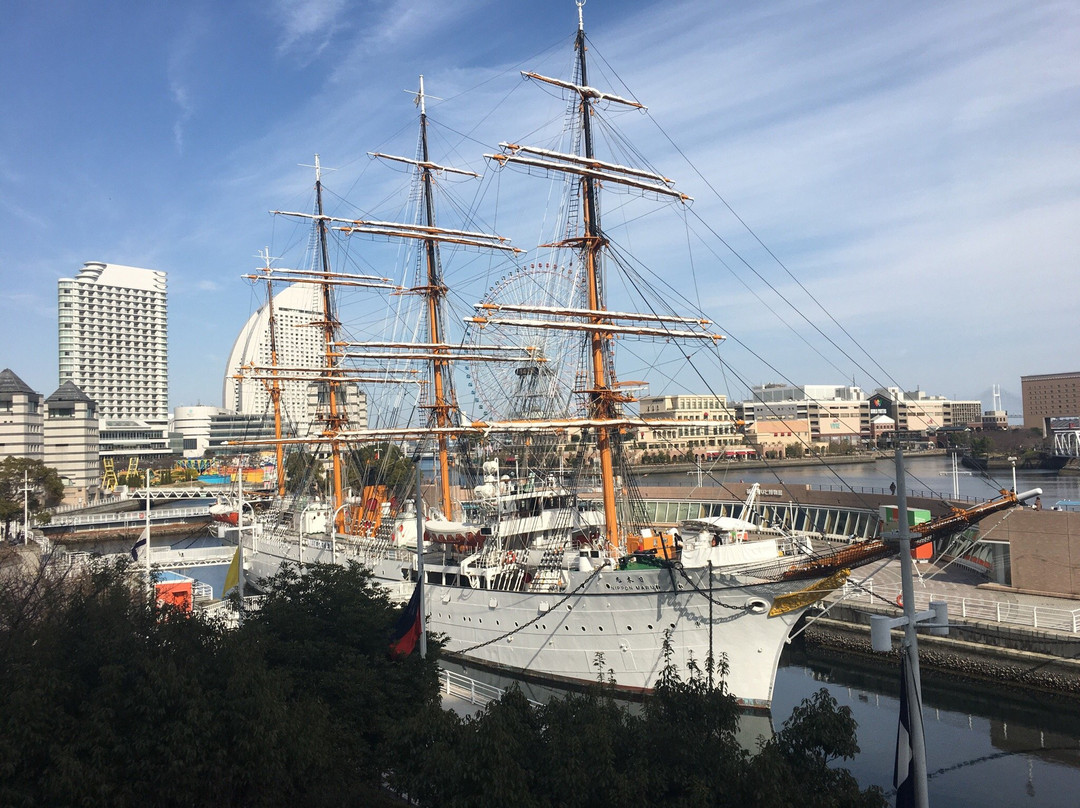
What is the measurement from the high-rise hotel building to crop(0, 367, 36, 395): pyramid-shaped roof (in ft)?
219

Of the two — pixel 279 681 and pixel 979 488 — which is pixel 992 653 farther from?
pixel 979 488

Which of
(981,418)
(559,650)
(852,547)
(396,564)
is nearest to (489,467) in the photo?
(396,564)

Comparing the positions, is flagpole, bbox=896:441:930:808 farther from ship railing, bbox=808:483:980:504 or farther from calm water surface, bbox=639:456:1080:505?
calm water surface, bbox=639:456:1080:505

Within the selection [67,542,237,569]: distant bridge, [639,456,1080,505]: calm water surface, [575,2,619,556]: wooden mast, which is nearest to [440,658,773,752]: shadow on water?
[575,2,619,556]: wooden mast

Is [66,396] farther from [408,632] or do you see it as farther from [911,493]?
[408,632]

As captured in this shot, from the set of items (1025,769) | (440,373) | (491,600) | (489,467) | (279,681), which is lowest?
(1025,769)

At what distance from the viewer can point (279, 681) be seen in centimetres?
971

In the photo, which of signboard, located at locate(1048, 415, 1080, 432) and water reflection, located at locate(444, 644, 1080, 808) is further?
signboard, located at locate(1048, 415, 1080, 432)

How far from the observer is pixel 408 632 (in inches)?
536

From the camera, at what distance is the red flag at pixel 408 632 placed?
44.1ft

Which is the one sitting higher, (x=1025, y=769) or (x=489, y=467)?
(x=489, y=467)

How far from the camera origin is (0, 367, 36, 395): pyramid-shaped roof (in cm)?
7656

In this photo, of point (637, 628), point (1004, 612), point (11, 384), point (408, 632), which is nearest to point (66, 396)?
point (11, 384)

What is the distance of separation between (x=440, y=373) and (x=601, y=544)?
46.2 ft
